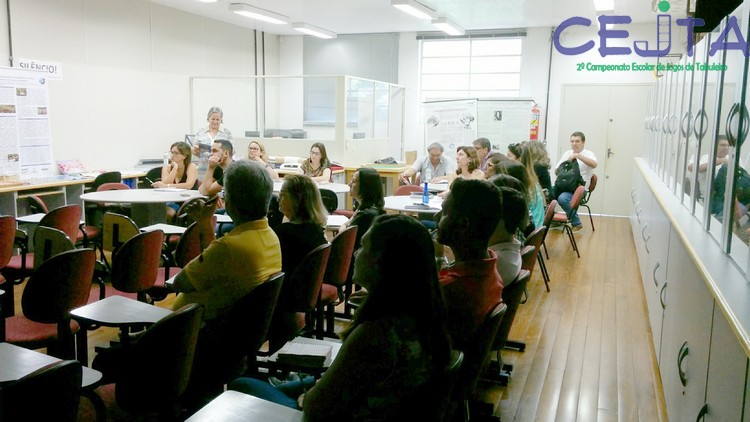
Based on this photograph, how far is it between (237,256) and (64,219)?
8.86 feet

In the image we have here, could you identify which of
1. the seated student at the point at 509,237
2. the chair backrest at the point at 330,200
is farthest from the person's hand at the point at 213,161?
the seated student at the point at 509,237

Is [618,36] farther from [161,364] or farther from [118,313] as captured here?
[161,364]

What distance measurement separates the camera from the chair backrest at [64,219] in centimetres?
433

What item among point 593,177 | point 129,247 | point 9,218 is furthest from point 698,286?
point 593,177

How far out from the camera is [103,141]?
7953 millimetres

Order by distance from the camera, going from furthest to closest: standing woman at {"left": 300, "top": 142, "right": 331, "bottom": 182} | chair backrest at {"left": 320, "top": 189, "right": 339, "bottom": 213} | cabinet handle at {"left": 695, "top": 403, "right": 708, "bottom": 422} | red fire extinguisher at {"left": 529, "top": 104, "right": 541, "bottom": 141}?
red fire extinguisher at {"left": 529, "top": 104, "right": 541, "bottom": 141} → standing woman at {"left": 300, "top": 142, "right": 331, "bottom": 182} → chair backrest at {"left": 320, "top": 189, "right": 339, "bottom": 213} → cabinet handle at {"left": 695, "top": 403, "right": 708, "bottom": 422}

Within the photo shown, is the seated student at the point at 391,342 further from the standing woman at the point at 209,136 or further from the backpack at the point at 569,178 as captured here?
the backpack at the point at 569,178

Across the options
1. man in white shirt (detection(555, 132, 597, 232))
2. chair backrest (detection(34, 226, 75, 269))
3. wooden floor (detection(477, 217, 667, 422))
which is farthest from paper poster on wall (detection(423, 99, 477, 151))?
chair backrest (detection(34, 226, 75, 269))

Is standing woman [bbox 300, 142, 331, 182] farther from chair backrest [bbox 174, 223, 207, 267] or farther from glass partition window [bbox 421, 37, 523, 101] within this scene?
glass partition window [bbox 421, 37, 523, 101]

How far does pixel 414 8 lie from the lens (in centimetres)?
772

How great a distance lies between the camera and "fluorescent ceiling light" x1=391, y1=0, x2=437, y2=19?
7426mm

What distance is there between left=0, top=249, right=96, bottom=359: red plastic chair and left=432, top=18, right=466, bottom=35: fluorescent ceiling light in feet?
22.9

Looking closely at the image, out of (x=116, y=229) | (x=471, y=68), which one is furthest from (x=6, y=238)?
(x=471, y=68)

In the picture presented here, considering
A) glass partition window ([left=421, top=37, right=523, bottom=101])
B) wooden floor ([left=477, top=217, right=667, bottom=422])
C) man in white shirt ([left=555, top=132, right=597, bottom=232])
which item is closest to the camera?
wooden floor ([left=477, top=217, right=667, bottom=422])
